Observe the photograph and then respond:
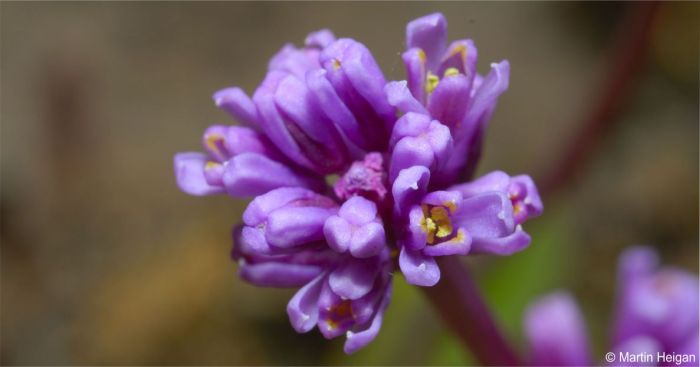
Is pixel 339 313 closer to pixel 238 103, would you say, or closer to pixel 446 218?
pixel 446 218

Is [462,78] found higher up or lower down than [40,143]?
higher up

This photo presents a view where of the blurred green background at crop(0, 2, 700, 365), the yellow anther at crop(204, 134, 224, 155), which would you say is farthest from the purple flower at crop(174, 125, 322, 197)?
the blurred green background at crop(0, 2, 700, 365)

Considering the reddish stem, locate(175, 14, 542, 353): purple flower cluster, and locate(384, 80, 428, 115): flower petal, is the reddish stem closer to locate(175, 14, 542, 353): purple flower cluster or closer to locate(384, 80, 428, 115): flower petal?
locate(175, 14, 542, 353): purple flower cluster

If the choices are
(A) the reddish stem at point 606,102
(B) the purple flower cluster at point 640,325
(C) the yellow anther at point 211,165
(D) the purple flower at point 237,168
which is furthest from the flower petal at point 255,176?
(A) the reddish stem at point 606,102

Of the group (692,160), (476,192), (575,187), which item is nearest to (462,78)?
(476,192)

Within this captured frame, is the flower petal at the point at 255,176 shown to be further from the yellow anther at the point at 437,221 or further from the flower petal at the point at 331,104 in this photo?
the yellow anther at the point at 437,221

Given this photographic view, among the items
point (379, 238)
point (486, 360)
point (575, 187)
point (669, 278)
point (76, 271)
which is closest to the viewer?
point (379, 238)

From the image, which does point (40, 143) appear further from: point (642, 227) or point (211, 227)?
point (642, 227)
